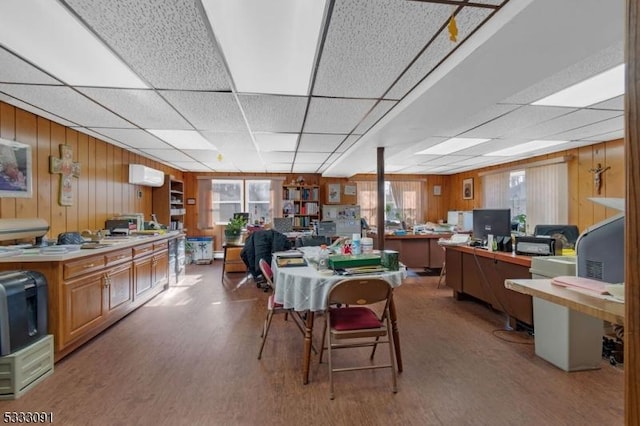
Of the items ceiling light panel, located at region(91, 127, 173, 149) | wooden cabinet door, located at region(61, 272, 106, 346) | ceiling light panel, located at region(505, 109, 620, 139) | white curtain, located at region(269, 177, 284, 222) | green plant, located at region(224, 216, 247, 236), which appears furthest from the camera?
white curtain, located at region(269, 177, 284, 222)

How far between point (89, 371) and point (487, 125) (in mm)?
4511

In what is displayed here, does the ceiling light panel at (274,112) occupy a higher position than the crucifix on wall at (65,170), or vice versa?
the ceiling light panel at (274,112)

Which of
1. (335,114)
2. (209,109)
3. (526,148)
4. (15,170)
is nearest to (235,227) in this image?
(209,109)

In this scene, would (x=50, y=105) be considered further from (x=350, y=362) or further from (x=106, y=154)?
(x=350, y=362)

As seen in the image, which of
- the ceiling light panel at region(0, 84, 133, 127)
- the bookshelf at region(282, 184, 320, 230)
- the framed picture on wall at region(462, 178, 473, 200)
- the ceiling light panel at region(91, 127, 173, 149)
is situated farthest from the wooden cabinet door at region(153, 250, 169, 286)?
the framed picture on wall at region(462, 178, 473, 200)

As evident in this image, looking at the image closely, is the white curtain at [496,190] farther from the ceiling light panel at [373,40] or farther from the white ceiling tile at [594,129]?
the ceiling light panel at [373,40]

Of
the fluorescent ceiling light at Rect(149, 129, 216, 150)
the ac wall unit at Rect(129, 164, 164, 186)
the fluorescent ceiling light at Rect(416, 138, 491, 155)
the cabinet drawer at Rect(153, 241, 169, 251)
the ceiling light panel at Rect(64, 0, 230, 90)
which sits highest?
the fluorescent ceiling light at Rect(416, 138, 491, 155)

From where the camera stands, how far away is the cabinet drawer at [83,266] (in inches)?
96.8

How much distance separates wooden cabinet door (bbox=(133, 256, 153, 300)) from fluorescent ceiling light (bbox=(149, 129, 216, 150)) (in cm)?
160

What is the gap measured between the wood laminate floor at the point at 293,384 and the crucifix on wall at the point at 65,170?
158 centimetres

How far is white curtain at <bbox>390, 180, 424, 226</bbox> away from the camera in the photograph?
322 inches

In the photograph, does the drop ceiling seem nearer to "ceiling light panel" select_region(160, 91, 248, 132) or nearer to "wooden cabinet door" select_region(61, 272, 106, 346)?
"ceiling light panel" select_region(160, 91, 248, 132)

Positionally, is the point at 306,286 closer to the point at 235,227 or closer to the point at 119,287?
the point at 119,287

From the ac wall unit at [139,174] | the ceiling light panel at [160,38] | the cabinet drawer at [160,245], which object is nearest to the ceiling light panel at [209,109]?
the ceiling light panel at [160,38]
